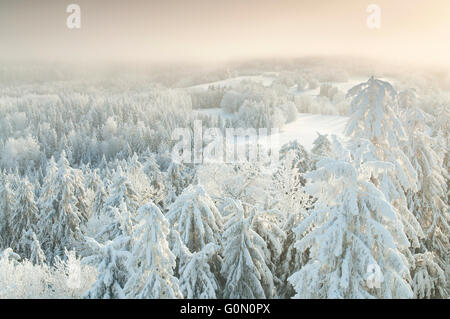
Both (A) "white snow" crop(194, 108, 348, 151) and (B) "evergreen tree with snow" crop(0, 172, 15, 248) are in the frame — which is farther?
(A) "white snow" crop(194, 108, 348, 151)

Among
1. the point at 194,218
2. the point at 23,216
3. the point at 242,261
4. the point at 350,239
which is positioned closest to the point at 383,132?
the point at 350,239

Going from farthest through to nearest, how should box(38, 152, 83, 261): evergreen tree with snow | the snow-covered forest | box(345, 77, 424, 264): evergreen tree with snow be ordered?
box(38, 152, 83, 261): evergreen tree with snow < box(345, 77, 424, 264): evergreen tree with snow < the snow-covered forest

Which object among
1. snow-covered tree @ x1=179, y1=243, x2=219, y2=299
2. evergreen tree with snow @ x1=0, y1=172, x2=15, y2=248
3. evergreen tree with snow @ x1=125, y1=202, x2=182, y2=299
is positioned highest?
evergreen tree with snow @ x1=125, y1=202, x2=182, y2=299

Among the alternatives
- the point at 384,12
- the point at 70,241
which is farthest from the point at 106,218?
the point at 384,12

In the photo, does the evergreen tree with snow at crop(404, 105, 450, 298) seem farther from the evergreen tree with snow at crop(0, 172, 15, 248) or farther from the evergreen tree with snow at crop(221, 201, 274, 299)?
the evergreen tree with snow at crop(0, 172, 15, 248)

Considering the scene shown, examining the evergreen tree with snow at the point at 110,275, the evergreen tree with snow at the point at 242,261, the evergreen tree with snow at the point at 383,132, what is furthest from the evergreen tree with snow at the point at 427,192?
the evergreen tree with snow at the point at 110,275

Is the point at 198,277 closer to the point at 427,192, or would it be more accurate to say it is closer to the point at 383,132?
the point at 383,132

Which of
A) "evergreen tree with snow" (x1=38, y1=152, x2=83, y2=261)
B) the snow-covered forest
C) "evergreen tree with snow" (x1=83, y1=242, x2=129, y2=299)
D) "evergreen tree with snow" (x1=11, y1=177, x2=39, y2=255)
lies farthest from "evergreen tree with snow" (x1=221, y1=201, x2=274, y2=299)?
"evergreen tree with snow" (x1=11, y1=177, x2=39, y2=255)
